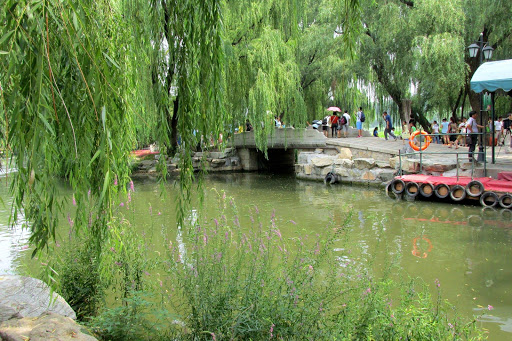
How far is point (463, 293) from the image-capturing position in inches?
213

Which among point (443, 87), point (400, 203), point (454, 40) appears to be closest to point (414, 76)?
point (443, 87)

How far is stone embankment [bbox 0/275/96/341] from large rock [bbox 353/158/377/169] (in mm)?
11993

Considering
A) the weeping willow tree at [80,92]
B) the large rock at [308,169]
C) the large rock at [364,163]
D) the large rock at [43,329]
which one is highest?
the weeping willow tree at [80,92]

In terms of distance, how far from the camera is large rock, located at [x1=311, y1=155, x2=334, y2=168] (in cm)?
1599

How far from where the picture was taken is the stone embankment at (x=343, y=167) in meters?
14.1

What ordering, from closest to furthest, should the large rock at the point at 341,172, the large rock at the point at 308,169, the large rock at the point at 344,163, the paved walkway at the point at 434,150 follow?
the paved walkway at the point at 434,150
the large rock at the point at 344,163
the large rock at the point at 341,172
the large rock at the point at 308,169

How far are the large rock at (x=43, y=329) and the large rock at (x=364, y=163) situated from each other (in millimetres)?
12318

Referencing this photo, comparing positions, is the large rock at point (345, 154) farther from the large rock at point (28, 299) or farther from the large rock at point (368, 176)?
the large rock at point (28, 299)

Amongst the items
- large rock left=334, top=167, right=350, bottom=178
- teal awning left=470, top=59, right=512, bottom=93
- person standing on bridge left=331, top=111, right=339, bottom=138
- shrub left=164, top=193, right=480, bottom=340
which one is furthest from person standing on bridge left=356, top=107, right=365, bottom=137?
shrub left=164, top=193, right=480, bottom=340

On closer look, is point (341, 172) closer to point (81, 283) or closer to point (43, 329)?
point (81, 283)

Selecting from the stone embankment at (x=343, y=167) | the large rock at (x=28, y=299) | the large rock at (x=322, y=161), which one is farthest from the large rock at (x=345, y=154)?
the large rock at (x=28, y=299)

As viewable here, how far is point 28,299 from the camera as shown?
142 inches

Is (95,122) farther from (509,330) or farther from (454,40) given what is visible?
(454,40)

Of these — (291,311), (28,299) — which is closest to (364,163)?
(291,311)
